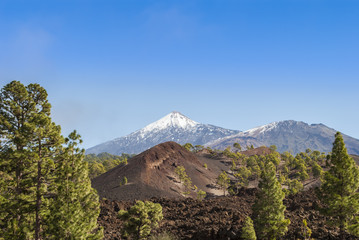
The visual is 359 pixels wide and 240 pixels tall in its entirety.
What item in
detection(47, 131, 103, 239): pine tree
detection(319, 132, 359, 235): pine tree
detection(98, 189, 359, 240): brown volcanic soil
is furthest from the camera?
detection(98, 189, 359, 240): brown volcanic soil

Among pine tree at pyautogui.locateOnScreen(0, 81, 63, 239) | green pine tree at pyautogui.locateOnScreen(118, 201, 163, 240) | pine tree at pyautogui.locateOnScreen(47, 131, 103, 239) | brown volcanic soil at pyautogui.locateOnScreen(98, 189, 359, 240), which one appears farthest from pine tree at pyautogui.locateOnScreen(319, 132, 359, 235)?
pine tree at pyautogui.locateOnScreen(0, 81, 63, 239)

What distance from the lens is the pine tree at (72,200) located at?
64.0 ft

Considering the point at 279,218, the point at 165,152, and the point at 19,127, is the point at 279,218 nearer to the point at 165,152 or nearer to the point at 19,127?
the point at 19,127

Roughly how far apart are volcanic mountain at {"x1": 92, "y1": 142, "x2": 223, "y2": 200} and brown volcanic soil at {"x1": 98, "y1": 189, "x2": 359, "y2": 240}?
15691 millimetres

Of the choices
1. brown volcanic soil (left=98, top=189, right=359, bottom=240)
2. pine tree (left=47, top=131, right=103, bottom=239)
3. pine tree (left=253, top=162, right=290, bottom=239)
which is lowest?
brown volcanic soil (left=98, top=189, right=359, bottom=240)

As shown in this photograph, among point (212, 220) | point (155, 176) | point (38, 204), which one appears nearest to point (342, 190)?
point (212, 220)

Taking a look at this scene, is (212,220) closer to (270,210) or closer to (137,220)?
(270,210)

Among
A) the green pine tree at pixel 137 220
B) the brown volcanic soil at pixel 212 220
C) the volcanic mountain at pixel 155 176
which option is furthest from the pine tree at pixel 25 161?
the volcanic mountain at pixel 155 176

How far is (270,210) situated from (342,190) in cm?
849

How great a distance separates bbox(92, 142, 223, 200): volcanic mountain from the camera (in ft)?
248

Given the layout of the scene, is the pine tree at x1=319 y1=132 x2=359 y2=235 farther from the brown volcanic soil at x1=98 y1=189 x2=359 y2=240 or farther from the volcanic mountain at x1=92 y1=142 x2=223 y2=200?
the volcanic mountain at x1=92 y1=142 x2=223 y2=200

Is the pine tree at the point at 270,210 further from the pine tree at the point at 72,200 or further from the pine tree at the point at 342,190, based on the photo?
the pine tree at the point at 72,200

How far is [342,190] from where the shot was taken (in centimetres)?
3002

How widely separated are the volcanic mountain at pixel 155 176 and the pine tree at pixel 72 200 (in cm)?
5168
